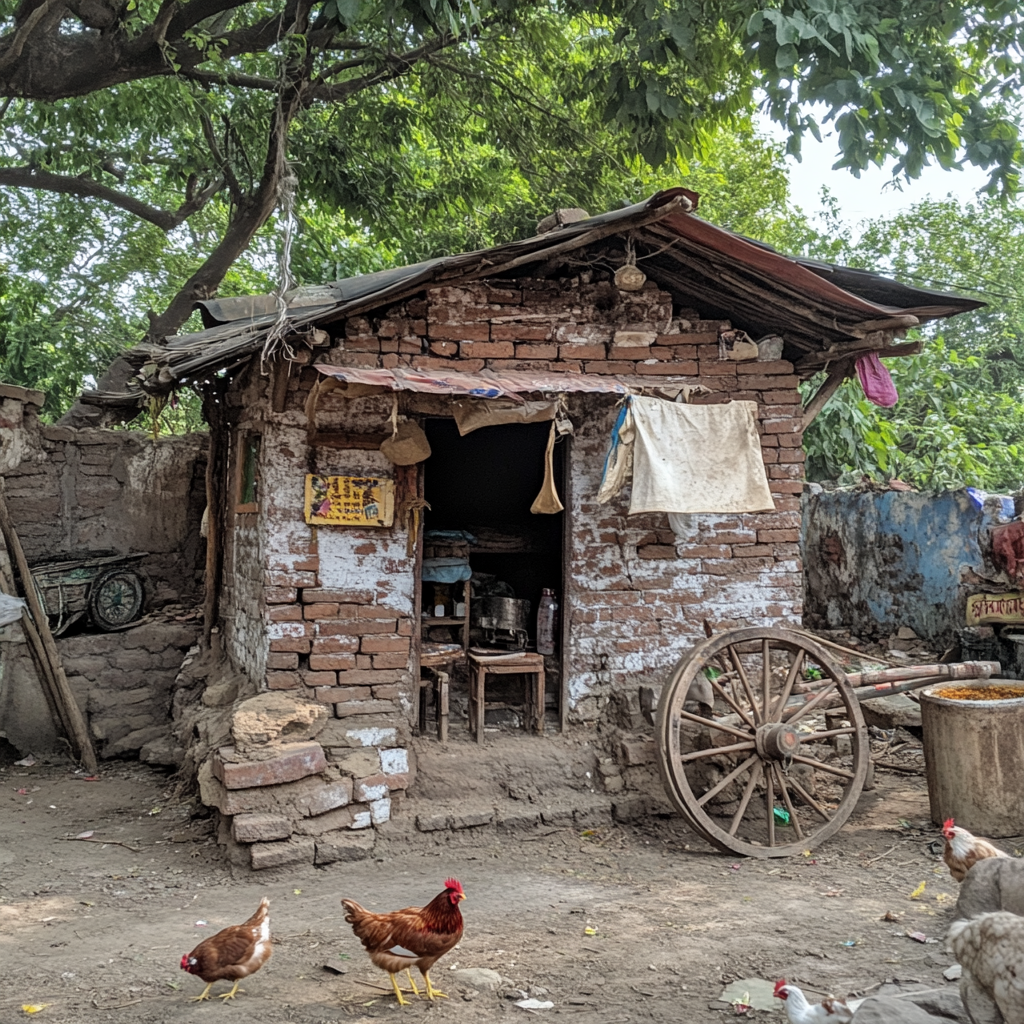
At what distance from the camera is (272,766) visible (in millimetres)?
5043

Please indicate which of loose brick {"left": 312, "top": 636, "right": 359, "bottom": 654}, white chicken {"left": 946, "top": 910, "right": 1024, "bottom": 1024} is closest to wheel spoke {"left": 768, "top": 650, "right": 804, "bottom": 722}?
loose brick {"left": 312, "top": 636, "right": 359, "bottom": 654}

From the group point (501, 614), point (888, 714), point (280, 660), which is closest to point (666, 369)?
point (501, 614)

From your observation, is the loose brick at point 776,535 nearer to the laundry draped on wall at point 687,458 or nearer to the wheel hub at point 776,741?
the laundry draped on wall at point 687,458

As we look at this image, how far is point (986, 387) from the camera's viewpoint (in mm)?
16875

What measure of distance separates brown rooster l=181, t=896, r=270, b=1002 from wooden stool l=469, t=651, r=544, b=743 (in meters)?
2.42

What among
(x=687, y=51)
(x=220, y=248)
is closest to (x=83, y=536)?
(x=220, y=248)

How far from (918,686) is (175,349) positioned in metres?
5.29

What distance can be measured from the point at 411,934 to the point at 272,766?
1.86m

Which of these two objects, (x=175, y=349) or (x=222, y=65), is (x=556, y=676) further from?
(x=222, y=65)

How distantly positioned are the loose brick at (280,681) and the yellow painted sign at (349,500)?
0.93m

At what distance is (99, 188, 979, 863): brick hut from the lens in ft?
17.1

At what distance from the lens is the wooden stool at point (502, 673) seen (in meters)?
5.82

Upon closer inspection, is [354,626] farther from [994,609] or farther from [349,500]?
[994,609]

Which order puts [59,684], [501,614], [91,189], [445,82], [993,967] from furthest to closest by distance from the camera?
[91,189], [445,82], [59,684], [501,614], [993,967]
